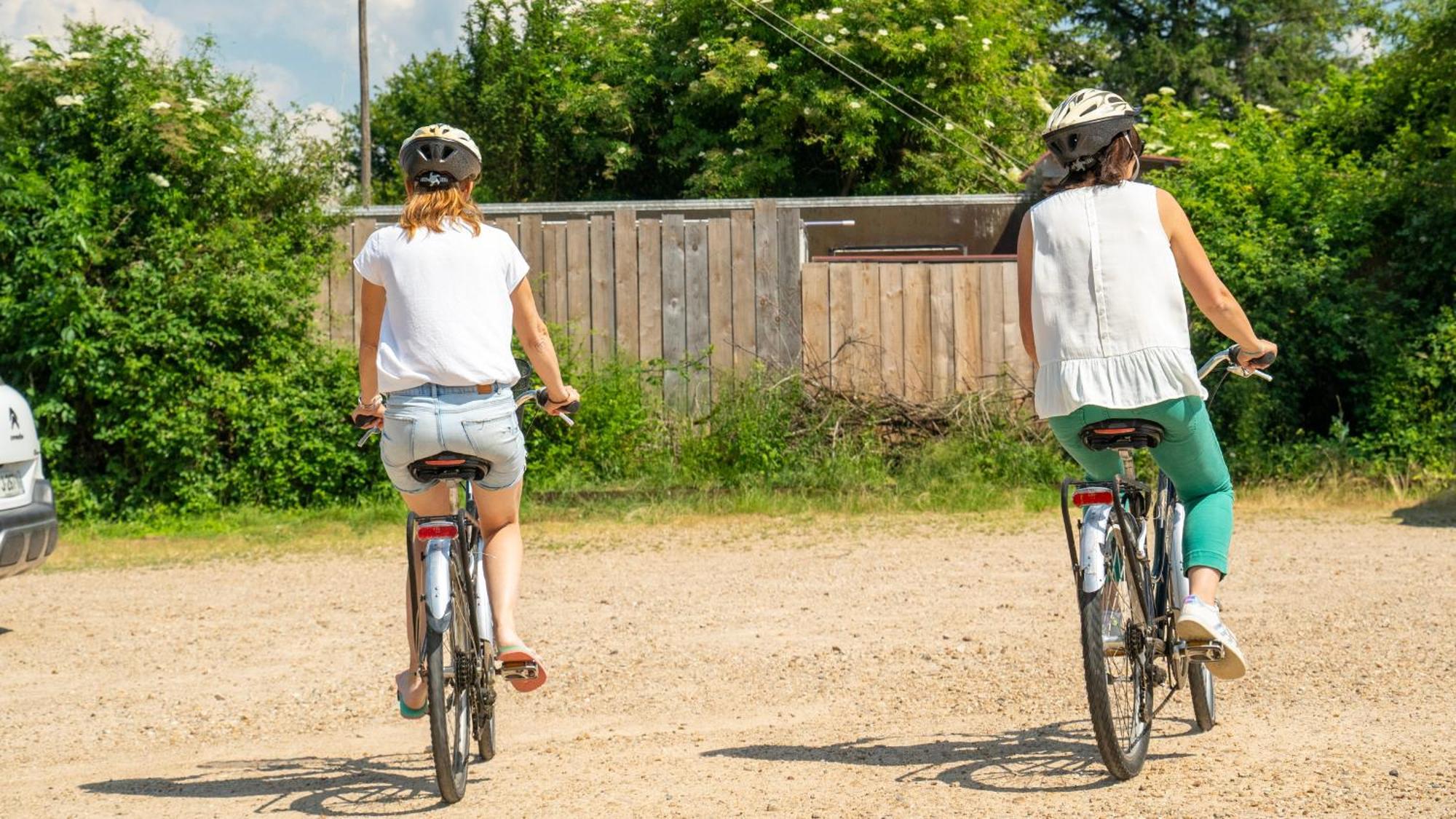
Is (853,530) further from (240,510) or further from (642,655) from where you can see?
(240,510)

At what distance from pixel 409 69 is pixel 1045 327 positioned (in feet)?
138

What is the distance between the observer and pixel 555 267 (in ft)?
42.5

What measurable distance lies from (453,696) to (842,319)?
8665 mm

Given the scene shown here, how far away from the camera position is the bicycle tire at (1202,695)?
4.87 meters

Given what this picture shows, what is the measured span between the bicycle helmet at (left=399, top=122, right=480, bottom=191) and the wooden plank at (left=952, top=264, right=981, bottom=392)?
341 inches

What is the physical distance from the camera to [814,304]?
12844mm

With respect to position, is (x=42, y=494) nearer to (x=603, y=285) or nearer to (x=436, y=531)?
(x=436, y=531)

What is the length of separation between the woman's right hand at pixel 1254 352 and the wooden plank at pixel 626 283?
337 inches

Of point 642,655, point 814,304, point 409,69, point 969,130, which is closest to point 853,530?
point 814,304

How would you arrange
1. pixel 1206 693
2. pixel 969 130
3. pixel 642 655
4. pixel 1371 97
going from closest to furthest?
pixel 1206 693 < pixel 642 655 < pixel 1371 97 < pixel 969 130

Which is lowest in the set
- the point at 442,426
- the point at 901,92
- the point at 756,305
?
the point at 442,426

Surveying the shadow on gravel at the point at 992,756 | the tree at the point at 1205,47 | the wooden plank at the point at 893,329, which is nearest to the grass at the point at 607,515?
the wooden plank at the point at 893,329

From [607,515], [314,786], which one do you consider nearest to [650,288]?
[607,515]

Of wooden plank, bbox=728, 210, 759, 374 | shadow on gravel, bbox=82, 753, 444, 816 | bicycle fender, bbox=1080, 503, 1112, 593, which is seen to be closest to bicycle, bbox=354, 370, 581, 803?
shadow on gravel, bbox=82, 753, 444, 816
